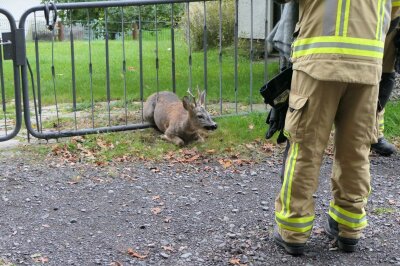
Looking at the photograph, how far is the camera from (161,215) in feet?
16.3

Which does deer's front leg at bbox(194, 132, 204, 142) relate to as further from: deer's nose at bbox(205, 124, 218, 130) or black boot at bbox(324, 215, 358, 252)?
black boot at bbox(324, 215, 358, 252)

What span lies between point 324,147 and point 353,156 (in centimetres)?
21

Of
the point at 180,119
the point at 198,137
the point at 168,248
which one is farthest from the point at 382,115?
the point at 168,248

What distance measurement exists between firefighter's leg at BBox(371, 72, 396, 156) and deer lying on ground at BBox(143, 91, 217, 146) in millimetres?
1867

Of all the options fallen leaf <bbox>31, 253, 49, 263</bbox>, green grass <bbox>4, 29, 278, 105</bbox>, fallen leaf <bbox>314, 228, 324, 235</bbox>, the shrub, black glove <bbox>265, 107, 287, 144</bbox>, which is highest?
the shrub

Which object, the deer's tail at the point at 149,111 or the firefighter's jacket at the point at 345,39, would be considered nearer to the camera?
the firefighter's jacket at the point at 345,39

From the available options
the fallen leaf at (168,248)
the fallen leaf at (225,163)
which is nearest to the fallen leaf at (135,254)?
the fallen leaf at (168,248)

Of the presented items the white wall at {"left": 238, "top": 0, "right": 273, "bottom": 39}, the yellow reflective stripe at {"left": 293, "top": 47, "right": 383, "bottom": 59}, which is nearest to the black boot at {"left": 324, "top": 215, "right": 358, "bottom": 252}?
the yellow reflective stripe at {"left": 293, "top": 47, "right": 383, "bottom": 59}

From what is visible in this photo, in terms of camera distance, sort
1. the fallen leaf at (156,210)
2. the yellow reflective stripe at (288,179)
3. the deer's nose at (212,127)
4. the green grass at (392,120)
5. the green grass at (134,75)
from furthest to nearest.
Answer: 1. the green grass at (134,75)
2. the green grass at (392,120)
3. the deer's nose at (212,127)
4. the fallen leaf at (156,210)
5. the yellow reflective stripe at (288,179)

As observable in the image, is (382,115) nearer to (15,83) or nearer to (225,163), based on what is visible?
(225,163)

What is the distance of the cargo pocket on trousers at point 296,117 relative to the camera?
3844 mm

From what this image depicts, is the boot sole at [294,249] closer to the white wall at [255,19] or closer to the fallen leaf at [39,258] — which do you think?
the fallen leaf at [39,258]

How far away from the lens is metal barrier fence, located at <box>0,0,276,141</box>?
6.99 metres

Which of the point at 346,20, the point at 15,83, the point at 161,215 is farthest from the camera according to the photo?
the point at 15,83
